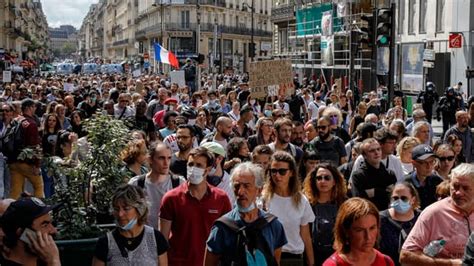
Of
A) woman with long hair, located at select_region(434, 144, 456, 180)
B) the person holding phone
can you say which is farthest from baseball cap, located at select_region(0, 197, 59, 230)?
woman with long hair, located at select_region(434, 144, 456, 180)

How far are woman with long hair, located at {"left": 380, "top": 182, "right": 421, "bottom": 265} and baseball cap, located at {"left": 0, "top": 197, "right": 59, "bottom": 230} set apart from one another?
275cm

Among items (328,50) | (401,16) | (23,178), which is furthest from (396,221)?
(401,16)

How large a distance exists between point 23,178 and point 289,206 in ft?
14.7

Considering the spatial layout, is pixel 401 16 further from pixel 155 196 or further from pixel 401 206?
pixel 401 206

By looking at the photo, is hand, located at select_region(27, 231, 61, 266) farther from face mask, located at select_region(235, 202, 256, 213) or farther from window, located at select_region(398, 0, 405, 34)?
window, located at select_region(398, 0, 405, 34)

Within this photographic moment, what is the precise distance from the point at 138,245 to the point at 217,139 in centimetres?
518

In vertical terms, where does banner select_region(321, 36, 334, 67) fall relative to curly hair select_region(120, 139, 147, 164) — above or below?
above

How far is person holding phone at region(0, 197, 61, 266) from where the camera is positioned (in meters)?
4.25

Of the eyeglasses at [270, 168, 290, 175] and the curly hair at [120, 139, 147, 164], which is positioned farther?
the curly hair at [120, 139, 147, 164]

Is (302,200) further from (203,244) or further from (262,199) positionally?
(203,244)

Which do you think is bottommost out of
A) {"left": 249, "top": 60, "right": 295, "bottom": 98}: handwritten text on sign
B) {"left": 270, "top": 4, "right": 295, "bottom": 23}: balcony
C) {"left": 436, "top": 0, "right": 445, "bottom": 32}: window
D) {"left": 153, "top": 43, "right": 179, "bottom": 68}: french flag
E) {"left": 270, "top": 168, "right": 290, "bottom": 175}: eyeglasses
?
{"left": 270, "top": 168, "right": 290, "bottom": 175}: eyeglasses

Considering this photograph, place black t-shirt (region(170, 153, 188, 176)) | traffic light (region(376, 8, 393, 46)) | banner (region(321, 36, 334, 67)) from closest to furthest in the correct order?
black t-shirt (region(170, 153, 188, 176)) → traffic light (region(376, 8, 393, 46)) → banner (region(321, 36, 334, 67))

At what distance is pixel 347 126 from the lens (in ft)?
53.4

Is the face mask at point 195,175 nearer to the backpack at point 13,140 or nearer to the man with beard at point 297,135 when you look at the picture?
the man with beard at point 297,135
